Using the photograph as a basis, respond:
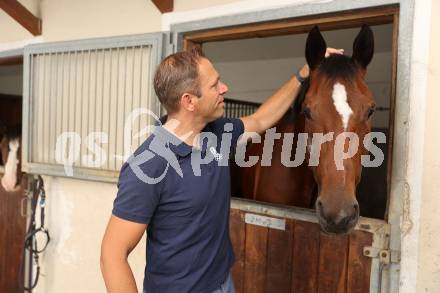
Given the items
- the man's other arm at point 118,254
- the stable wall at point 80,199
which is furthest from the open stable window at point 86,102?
the man's other arm at point 118,254

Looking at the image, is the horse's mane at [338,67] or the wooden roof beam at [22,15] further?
the wooden roof beam at [22,15]

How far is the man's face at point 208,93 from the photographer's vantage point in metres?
1.16

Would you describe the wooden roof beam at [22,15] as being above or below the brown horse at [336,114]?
above

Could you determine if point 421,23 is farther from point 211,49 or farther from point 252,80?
point 252,80

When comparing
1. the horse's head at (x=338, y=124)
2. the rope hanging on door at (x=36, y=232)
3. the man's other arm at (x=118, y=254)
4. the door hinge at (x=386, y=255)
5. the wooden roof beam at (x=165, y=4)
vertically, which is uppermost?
the wooden roof beam at (x=165, y=4)

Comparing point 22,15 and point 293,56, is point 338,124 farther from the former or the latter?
point 293,56

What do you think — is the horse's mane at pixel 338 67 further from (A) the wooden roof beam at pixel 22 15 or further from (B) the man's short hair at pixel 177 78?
(A) the wooden roof beam at pixel 22 15

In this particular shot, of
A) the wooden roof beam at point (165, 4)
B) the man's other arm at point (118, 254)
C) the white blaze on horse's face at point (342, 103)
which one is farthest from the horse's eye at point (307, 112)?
the wooden roof beam at point (165, 4)

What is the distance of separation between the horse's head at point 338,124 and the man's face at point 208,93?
1.05ft

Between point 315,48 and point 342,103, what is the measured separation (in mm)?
275

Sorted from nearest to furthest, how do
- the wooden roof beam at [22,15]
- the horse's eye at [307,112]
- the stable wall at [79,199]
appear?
the horse's eye at [307,112] → the stable wall at [79,199] → the wooden roof beam at [22,15]

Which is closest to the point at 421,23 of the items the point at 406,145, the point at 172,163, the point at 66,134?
the point at 406,145

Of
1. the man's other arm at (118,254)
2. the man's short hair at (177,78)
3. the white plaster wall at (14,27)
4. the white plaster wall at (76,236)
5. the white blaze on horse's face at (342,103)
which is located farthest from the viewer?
the white plaster wall at (14,27)

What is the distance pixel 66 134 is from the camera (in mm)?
2311
